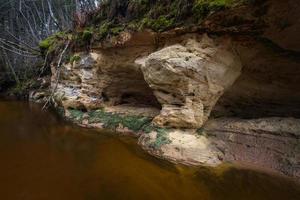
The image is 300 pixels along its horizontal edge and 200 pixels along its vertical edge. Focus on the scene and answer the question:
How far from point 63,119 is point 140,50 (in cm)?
293

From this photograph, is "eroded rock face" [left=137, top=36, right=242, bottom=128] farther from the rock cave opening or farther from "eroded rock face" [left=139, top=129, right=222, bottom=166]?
the rock cave opening

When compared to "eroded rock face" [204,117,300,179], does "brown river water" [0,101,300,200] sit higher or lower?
lower

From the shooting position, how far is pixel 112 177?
3.07 meters

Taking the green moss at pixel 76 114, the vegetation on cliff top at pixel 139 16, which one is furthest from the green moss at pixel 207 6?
the green moss at pixel 76 114

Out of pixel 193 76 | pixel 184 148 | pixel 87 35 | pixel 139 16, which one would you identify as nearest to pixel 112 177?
pixel 184 148

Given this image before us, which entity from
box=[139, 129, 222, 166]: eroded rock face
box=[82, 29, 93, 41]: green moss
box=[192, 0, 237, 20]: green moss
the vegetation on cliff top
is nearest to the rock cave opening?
the vegetation on cliff top

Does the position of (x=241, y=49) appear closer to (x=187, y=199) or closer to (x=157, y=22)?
(x=157, y=22)

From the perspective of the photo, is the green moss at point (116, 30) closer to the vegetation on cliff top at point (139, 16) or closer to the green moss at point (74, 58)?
the vegetation on cliff top at point (139, 16)

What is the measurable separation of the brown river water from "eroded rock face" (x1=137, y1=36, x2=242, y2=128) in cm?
Answer: 90

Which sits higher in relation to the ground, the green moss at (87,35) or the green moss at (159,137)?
the green moss at (87,35)

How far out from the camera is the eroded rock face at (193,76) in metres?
3.92

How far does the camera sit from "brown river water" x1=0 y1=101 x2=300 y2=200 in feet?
8.72

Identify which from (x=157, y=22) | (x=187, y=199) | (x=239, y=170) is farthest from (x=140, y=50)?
(x=187, y=199)

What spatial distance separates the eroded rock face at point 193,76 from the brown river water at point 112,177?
2.95 ft
